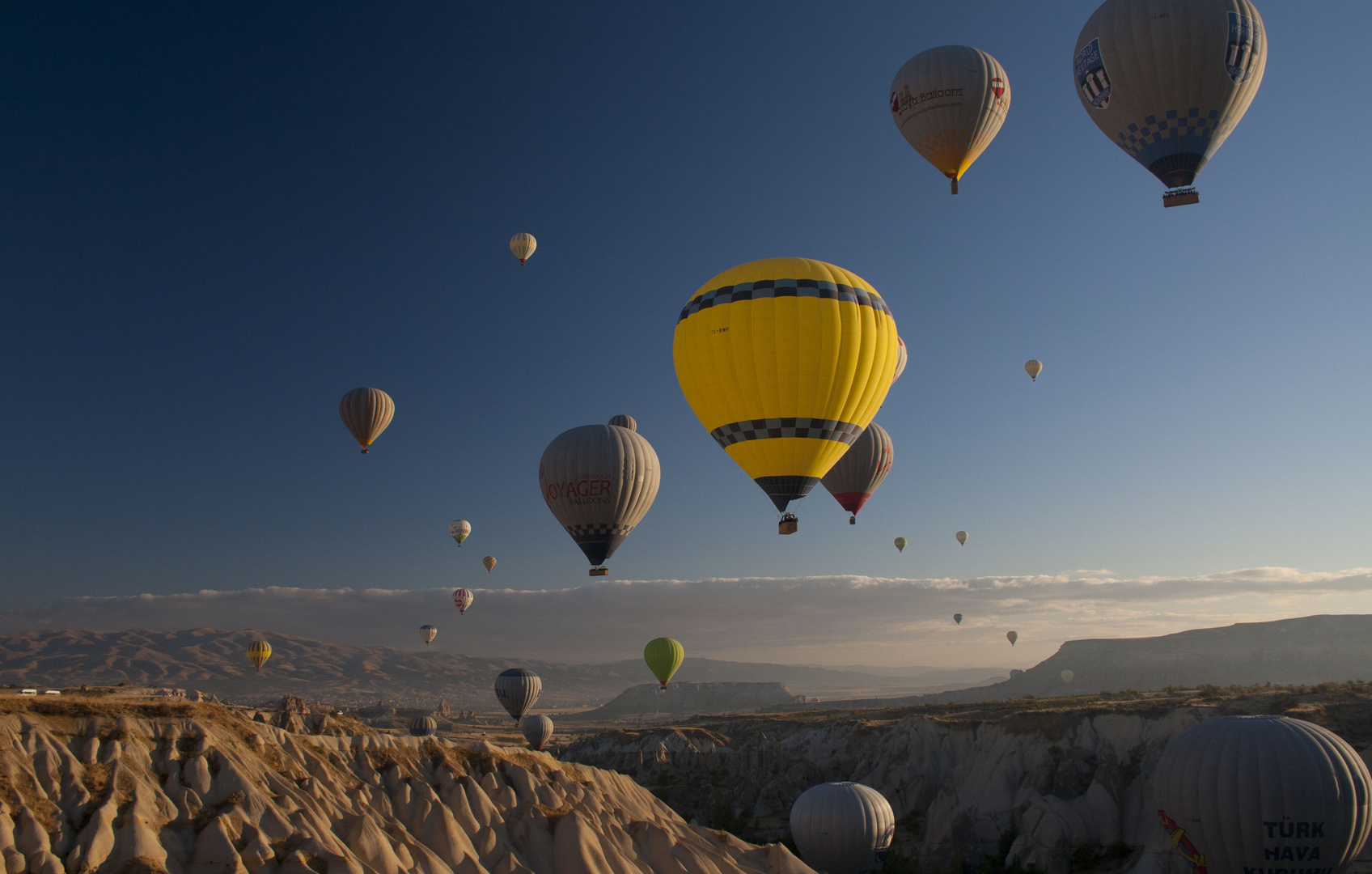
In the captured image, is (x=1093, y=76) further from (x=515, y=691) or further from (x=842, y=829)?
(x=515, y=691)

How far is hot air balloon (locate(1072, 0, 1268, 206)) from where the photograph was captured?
39000 mm

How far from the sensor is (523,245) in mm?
69812

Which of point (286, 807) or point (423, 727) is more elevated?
point (286, 807)

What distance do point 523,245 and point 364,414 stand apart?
1882 cm

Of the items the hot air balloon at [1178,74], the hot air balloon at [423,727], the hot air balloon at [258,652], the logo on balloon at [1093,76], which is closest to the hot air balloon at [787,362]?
the hot air balloon at [1178,74]

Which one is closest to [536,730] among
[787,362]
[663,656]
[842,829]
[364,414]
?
[663,656]

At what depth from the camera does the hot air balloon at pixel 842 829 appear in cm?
4444

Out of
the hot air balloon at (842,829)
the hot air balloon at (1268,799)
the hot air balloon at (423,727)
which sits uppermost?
the hot air balloon at (1268,799)

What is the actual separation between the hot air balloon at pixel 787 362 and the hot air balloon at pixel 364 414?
40.0 metres

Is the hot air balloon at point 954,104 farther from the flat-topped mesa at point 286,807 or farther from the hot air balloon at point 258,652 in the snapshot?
the hot air balloon at point 258,652

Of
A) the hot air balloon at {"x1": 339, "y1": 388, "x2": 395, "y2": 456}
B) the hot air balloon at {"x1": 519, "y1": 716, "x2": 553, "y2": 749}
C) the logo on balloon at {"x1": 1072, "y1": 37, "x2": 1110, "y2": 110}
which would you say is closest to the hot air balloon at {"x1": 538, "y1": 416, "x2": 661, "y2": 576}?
the hot air balloon at {"x1": 339, "y1": 388, "x2": 395, "y2": 456}

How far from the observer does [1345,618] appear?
196250 mm

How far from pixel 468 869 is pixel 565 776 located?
1054 centimetres

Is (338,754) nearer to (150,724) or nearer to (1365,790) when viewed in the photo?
(150,724)
